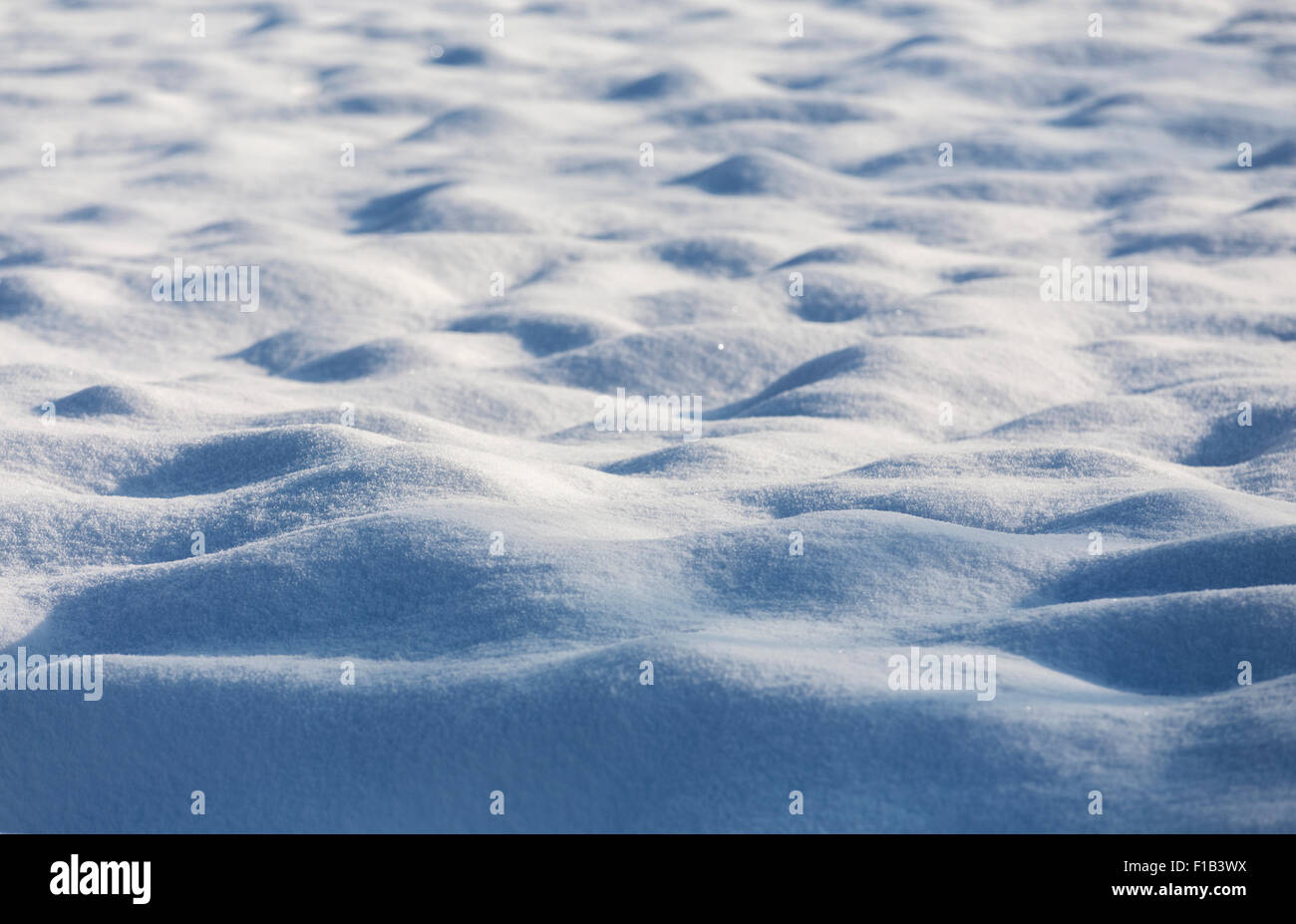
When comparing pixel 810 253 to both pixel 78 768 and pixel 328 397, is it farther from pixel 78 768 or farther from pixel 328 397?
pixel 78 768

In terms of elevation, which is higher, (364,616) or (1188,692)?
(364,616)

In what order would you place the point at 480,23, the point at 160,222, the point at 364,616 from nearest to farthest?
the point at 364,616 < the point at 160,222 < the point at 480,23

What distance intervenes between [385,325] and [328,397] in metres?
0.94

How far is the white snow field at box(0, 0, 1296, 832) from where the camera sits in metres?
1.85

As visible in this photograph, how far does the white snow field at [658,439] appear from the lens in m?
1.85

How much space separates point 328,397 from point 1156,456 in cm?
247

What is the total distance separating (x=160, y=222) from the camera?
6.31 meters

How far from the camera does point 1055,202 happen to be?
633 cm

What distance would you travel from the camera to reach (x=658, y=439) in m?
3.81
